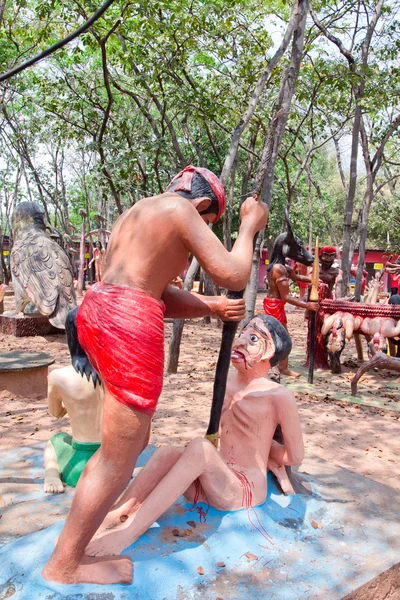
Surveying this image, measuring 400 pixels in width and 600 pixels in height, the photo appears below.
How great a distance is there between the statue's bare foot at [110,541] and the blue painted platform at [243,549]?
53 millimetres

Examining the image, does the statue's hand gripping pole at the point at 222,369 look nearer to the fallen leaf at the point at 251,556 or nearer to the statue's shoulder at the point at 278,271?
the fallen leaf at the point at 251,556

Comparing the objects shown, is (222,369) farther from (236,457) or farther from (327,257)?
(327,257)

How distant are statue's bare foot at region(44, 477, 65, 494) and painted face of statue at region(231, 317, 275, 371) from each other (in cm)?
134

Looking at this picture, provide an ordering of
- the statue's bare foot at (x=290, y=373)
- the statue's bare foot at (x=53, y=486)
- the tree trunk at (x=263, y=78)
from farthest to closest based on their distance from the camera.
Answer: the statue's bare foot at (x=290, y=373) → the tree trunk at (x=263, y=78) → the statue's bare foot at (x=53, y=486)

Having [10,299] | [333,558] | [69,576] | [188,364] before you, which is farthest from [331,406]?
[10,299]

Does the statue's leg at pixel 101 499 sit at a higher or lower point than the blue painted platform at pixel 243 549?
higher

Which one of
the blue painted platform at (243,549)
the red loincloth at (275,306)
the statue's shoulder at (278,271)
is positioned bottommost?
the blue painted platform at (243,549)

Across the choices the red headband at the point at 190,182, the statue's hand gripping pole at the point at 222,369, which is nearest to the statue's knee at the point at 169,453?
the statue's hand gripping pole at the point at 222,369

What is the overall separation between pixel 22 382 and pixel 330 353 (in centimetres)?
459

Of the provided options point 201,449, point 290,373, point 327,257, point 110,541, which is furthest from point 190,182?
point 327,257

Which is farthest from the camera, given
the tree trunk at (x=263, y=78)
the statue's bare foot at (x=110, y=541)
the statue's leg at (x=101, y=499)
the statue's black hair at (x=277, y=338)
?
the tree trunk at (x=263, y=78)

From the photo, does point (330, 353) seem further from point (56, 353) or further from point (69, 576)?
point (69, 576)

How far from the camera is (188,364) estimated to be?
8.39 m

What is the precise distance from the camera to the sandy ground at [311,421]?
15.4 feet
